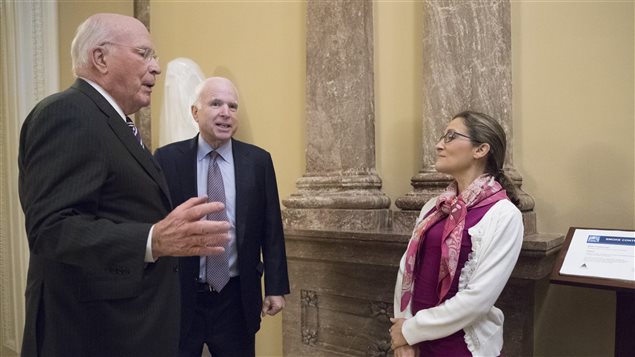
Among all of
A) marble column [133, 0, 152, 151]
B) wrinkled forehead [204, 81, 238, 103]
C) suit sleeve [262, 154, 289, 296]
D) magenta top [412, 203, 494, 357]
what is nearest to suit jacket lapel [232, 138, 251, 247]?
suit sleeve [262, 154, 289, 296]

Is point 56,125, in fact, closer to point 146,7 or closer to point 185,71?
point 185,71

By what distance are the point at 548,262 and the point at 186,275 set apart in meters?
1.79

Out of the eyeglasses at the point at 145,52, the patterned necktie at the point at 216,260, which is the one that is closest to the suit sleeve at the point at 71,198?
the eyeglasses at the point at 145,52

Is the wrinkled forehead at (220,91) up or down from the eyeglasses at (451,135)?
up

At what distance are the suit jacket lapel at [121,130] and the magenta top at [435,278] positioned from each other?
1.05 m

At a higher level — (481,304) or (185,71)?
(185,71)

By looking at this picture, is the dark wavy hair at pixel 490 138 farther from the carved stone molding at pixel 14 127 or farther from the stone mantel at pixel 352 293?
the carved stone molding at pixel 14 127

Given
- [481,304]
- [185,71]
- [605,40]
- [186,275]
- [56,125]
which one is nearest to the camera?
[56,125]

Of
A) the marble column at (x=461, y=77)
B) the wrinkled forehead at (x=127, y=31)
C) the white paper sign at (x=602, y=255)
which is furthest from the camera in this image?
the marble column at (x=461, y=77)

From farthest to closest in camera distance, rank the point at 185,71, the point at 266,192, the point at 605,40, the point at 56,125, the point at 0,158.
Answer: the point at 0,158
the point at 185,71
the point at 605,40
the point at 266,192
the point at 56,125

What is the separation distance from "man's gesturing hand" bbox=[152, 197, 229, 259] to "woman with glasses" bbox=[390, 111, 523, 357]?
94 centimetres

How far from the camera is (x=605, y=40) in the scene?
275 cm

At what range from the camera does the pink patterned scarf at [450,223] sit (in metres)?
1.88

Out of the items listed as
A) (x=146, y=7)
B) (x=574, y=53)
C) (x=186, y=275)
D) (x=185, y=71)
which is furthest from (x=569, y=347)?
(x=146, y=7)
